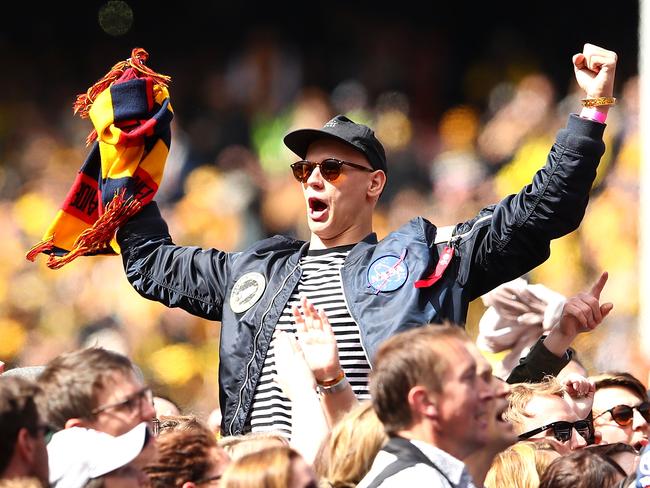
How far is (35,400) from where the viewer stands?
9.29 feet

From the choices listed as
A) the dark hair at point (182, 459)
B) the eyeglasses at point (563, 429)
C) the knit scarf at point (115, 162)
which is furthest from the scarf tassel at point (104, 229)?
the eyeglasses at point (563, 429)

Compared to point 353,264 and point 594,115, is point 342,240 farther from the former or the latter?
point 594,115

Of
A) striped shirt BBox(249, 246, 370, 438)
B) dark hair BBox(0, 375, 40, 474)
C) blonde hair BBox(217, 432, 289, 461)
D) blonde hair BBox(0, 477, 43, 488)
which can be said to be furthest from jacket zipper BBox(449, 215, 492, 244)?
blonde hair BBox(0, 477, 43, 488)

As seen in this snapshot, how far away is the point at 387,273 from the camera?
13.3 ft

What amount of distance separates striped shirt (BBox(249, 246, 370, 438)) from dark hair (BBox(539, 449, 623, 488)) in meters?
0.57

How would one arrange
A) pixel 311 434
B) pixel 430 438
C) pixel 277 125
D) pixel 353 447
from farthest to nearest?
pixel 277 125
pixel 311 434
pixel 353 447
pixel 430 438

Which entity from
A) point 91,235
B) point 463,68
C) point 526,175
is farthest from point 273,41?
point 91,235

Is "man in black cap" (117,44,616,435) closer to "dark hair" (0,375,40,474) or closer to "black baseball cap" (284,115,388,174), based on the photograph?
"black baseball cap" (284,115,388,174)

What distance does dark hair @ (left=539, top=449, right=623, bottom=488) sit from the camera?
12.5 feet

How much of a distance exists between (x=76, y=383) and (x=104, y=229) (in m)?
1.50

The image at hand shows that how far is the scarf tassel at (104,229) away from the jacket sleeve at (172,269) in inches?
1.6

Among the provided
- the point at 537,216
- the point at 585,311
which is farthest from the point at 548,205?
the point at 585,311

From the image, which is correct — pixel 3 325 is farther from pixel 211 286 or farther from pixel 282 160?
pixel 211 286

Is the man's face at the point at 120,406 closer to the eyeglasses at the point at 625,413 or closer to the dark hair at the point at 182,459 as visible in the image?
the dark hair at the point at 182,459
